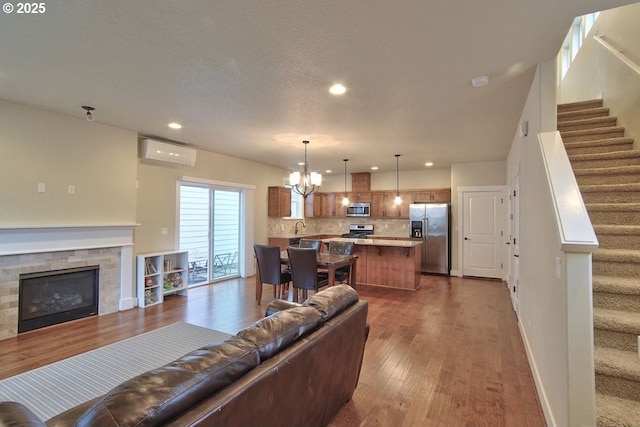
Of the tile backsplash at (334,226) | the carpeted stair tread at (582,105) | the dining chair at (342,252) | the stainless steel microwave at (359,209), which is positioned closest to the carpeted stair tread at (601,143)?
the carpeted stair tread at (582,105)

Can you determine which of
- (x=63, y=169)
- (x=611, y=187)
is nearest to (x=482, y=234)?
(x=611, y=187)

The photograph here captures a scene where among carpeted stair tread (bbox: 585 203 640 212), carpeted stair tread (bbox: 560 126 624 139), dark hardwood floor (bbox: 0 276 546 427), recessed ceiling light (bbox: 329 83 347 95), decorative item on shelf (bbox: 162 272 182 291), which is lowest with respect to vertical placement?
dark hardwood floor (bbox: 0 276 546 427)

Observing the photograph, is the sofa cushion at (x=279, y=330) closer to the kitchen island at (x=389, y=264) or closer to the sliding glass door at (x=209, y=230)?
the kitchen island at (x=389, y=264)

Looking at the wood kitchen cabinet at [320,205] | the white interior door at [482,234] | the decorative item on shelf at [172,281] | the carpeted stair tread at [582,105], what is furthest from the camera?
the wood kitchen cabinet at [320,205]

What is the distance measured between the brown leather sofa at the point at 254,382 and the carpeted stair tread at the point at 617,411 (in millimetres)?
1382

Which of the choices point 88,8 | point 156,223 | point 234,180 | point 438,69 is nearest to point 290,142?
point 234,180

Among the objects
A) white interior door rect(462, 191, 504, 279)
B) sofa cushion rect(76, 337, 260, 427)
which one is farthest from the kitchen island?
sofa cushion rect(76, 337, 260, 427)

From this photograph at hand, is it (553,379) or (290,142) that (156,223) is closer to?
(290,142)

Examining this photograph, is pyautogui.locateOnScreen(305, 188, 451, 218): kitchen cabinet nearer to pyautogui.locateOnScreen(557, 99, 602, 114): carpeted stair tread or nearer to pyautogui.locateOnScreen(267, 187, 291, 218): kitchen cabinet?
pyautogui.locateOnScreen(267, 187, 291, 218): kitchen cabinet

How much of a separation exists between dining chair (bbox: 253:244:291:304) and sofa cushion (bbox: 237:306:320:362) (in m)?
2.78

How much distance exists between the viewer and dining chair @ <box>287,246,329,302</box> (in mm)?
4250

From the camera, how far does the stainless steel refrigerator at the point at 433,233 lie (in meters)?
7.09

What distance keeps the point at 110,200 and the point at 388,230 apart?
648 centimetres

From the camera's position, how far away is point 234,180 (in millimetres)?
6578
